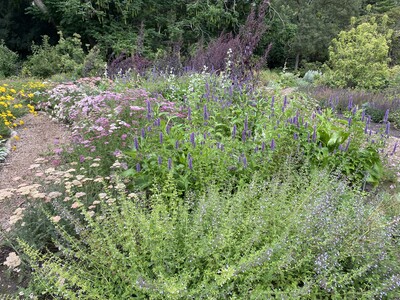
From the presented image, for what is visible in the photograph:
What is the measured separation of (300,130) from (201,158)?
123 cm

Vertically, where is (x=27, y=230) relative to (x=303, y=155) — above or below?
below

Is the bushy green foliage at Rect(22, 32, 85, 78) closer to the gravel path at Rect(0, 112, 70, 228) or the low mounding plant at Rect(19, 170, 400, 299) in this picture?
the gravel path at Rect(0, 112, 70, 228)

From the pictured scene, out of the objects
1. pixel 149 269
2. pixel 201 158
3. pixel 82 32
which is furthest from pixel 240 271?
pixel 82 32

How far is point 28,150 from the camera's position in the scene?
483 cm

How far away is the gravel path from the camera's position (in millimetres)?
3316

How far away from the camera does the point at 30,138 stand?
17.5 ft

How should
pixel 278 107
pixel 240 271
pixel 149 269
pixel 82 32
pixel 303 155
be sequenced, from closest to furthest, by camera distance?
pixel 240 271 < pixel 149 269 < pixel 303 155 < pixel 278 107 < pixel 82 32

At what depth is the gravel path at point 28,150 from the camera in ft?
10.9

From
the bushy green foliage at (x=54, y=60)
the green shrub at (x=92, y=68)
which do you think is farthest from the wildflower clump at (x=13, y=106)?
the bushy green foliage at (x=54, y=60)

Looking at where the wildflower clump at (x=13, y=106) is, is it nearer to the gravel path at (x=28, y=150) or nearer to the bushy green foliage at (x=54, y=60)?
the gravel path at (x=28, y=150)

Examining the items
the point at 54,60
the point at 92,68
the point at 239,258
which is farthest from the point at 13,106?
the point at 54,60

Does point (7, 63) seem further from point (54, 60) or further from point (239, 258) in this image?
point (239, 258)

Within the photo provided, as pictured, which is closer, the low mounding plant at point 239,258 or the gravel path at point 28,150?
the low mounding plant at point 239,258

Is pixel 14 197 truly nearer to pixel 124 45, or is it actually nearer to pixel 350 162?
pixel 350 162
